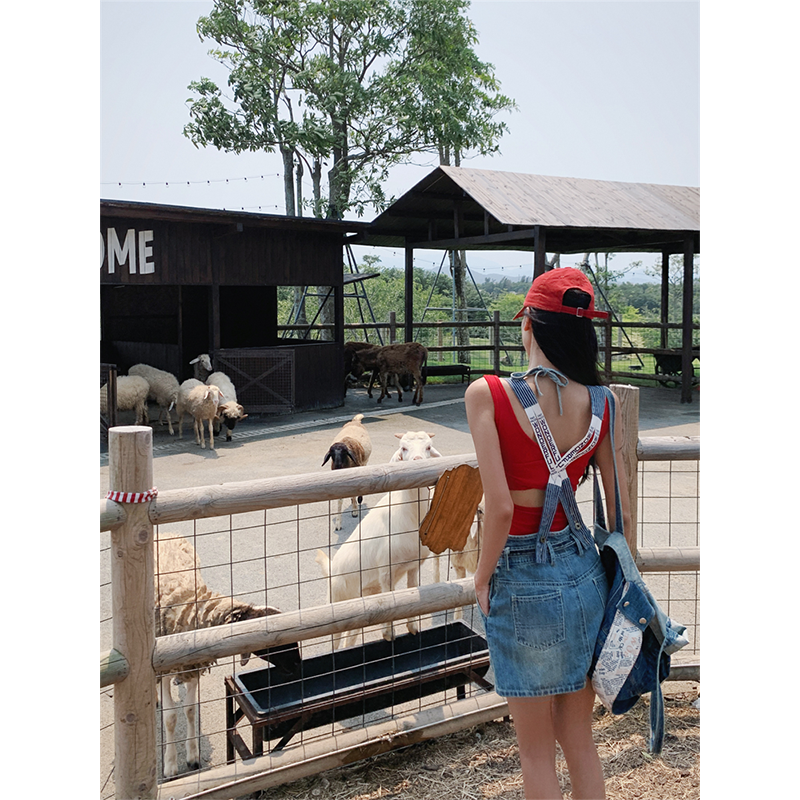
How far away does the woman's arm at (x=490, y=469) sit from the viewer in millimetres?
2186

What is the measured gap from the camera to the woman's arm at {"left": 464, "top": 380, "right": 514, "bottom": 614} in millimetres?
2186

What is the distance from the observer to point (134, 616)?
282 centimetres

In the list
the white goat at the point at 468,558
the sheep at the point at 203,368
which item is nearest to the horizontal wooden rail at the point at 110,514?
the white goat at the point at 468,558

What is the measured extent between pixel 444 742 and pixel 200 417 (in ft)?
27.5

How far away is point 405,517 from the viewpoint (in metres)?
4.39

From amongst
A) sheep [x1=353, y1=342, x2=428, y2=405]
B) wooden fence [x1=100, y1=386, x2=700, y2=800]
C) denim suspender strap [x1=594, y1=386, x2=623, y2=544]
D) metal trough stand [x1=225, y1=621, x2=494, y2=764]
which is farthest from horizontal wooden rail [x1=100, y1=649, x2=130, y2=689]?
sheep [x1=353, y1=342, x2=428, y2=405]

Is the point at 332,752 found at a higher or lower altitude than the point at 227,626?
lower

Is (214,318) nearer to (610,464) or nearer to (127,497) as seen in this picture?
(127,497)

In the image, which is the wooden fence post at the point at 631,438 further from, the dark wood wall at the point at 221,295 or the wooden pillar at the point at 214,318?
the wooden pillar at the point at 214,318

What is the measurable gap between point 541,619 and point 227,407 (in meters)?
9.77

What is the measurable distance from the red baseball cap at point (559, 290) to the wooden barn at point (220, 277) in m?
10.6

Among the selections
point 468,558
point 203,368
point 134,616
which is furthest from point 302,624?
point 203,368
